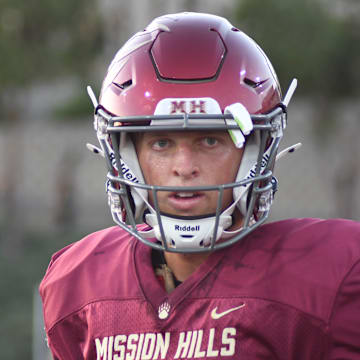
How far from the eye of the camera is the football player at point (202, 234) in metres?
1.60

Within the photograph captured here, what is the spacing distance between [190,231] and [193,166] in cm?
14

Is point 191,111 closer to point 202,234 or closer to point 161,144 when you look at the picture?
point 161,144

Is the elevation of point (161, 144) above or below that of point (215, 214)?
above

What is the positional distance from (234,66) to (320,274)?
1.66 ft

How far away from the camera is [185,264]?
181 cm

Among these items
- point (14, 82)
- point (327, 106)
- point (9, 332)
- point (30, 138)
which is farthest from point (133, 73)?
point (30, 138)

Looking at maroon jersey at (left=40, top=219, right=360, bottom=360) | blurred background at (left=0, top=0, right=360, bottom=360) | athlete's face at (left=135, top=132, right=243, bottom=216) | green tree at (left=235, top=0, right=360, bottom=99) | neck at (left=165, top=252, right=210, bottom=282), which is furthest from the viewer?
blurred background at (left=0, top=0, right=360, bottom=360)

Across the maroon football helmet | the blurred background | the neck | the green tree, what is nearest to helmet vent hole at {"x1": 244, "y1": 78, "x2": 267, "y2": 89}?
the maroon football helmet

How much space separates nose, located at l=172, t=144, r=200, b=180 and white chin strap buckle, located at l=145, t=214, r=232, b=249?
101 millimetres

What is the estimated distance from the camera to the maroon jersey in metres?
1.58

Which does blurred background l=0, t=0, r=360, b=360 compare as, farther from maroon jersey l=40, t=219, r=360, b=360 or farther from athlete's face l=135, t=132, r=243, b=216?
athlete's face l=135, t=132, r=243, b=216

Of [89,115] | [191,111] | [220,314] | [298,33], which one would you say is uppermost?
[191,111]

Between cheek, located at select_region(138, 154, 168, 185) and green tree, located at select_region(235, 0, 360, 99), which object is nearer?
cheek, located at select_region(138, 154, 168, 185)

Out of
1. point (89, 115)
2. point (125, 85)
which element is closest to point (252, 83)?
point (125, 85)
